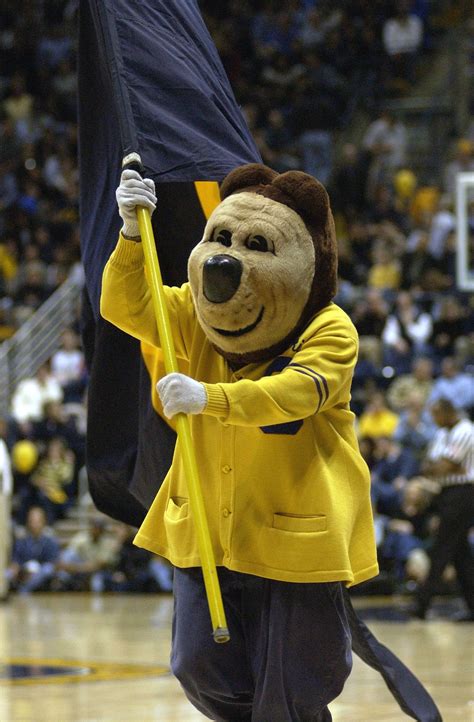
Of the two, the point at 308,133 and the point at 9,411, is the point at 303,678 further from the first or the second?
the point at 308,133

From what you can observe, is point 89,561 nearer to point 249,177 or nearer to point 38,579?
point 38,579

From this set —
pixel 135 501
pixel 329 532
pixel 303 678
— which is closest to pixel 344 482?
pixel 329 532

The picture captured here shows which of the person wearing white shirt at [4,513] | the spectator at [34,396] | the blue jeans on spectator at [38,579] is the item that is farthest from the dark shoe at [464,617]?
the spectator at [34,396]

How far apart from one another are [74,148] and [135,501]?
14.7 metres

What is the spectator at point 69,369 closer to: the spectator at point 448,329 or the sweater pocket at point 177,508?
the spectator at point 448,329

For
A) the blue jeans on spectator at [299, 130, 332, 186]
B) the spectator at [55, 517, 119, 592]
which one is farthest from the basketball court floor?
the blue jeans on spectator at [299, 130, 332, 186]

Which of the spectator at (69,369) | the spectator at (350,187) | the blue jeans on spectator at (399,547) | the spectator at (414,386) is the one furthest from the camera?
the spectator at (350,187)

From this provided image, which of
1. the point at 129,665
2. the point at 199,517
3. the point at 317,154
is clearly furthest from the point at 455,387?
the point at 199,517

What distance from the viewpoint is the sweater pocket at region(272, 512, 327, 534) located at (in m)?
3.69

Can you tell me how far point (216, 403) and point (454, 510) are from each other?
6.80 m

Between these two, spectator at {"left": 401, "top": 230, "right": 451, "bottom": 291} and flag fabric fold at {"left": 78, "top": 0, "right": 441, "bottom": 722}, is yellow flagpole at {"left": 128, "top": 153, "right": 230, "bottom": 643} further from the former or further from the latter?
spectator at {"left": 401, "top": 230, "right": 451, "bottom": 291}

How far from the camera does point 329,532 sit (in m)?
3.69

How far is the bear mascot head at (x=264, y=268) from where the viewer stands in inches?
149

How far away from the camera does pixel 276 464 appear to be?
373 cm
